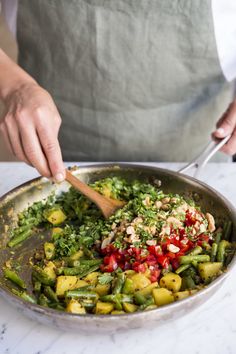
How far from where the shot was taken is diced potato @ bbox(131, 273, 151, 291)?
1.00 meters

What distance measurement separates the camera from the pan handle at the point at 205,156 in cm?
137

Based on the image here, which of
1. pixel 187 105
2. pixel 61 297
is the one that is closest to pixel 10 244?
pixel 61 297

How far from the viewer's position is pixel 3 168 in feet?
5.12

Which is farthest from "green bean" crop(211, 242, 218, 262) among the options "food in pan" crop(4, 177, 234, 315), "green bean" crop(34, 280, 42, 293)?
"green bean" crop(34, 280, 42, 293)

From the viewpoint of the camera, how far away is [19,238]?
1.23m

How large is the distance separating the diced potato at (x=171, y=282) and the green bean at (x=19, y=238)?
36 cm

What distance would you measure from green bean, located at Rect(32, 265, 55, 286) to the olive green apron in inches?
24.4

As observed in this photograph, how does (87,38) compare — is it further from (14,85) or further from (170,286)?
(170,286)

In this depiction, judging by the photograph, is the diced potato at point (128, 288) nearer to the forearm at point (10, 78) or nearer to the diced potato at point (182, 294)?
the diced potato at point (182, 294)

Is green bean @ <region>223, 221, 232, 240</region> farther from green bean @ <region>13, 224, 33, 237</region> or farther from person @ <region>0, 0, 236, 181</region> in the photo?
green bean @ <region>13, 224, 33, 237</region>

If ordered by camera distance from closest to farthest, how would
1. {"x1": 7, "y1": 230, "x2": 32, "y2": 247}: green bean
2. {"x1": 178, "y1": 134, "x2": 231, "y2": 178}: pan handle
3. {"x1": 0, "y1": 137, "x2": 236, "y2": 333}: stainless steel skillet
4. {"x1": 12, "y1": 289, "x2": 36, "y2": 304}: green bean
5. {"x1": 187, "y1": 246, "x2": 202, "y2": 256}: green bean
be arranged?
1. {"x1": 0, "y1": 137, "x2": 236, "y2": 333}: stainless steel skillet
2. {"x1": 12, "y1": 289, "x2": 36, "y2": 304}: green bean
3. {"x1": 187, "y1": 246, "x2": 202, "y2": 256}: green bean
4. {"x1": 7, "y1": 230, "x2": 32, "y2": 247}: green bean
5. {"x1": 178, "y1": 134, "x2": 231, "y2": 178}: pan handle

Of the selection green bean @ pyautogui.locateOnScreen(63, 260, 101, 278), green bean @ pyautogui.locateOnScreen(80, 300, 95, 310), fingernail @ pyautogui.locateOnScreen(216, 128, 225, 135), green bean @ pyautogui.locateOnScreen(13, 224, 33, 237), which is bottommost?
green bean @ pyautogui.locateOnScreen(13, 224, 33, 237)

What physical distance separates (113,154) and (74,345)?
31.0 inches

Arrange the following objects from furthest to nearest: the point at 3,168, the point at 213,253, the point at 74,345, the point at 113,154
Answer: the point at 113,154 < the point at 3,168 < the point at 213,253 < the point at 74,345
